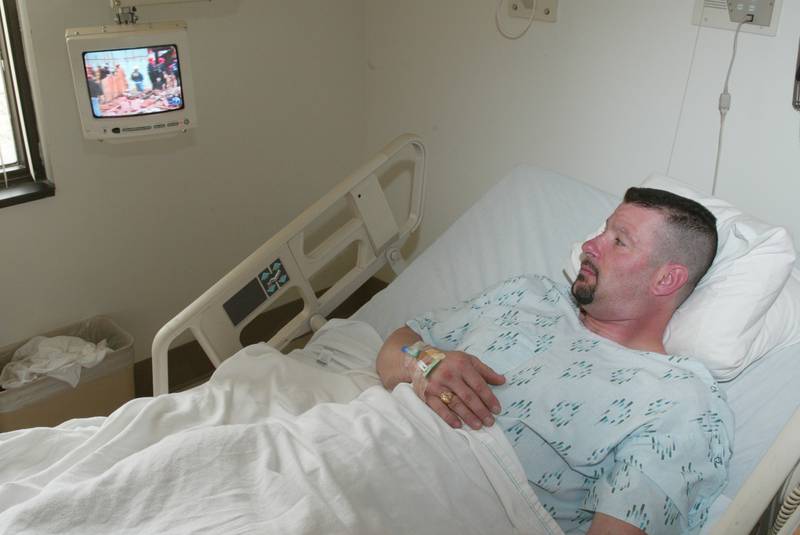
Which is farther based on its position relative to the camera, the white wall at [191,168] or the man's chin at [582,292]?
the white wall at [191,168]

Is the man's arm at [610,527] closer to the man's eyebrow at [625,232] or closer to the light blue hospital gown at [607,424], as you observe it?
the light blue hospital gown at [607,424]

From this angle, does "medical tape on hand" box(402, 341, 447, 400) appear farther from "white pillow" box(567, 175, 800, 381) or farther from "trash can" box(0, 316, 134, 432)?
"trash can" box(0, 316, 134, 432)

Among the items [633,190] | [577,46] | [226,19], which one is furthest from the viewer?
[226,19]

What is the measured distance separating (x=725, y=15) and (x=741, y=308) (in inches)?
32.3

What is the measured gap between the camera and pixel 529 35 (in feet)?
8.56

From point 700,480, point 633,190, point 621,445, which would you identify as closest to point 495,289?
point 633,190

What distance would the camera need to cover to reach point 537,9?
2.55 m

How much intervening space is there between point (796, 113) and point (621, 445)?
1.03m

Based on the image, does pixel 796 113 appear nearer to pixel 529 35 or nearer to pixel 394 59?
pixel 529 35

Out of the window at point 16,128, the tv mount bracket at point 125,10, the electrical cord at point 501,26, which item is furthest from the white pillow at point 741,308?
the window at point 16,128

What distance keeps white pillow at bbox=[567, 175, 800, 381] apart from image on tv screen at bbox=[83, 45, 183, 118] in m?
1.48

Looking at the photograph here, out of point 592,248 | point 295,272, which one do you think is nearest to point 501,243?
point 592,248

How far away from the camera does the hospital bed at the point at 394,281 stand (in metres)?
1.79

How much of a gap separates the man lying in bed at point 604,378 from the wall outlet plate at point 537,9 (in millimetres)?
864
